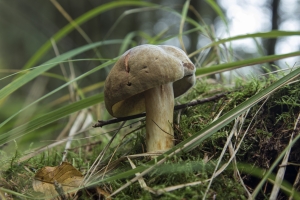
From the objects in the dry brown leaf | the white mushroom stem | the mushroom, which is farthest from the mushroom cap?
the dry brown leaf

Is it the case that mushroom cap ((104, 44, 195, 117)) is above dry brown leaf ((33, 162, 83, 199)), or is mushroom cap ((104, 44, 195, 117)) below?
above

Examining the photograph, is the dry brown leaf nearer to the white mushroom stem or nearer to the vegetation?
the vegetation

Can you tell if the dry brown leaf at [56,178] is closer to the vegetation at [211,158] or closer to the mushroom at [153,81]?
the vegetation at [211,158]

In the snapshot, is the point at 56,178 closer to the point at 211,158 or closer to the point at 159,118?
the point at 159,118

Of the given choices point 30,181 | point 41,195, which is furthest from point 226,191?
point 30,181

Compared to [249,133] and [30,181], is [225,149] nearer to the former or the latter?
[249,133]

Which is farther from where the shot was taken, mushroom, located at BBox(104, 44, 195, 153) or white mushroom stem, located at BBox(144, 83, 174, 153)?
white mushroom stem, located at BBox(144, 83, 174, 153)

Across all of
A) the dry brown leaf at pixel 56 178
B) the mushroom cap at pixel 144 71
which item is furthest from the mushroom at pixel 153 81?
the dry brown leaf at pixel 56 178
